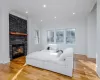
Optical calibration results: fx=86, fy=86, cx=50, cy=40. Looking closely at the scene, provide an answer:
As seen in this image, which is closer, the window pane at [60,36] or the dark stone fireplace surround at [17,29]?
the dark stone fireplace surround at [17,29]

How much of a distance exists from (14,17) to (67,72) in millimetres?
4233

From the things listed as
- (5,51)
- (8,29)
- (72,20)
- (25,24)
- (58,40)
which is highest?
(72,20)

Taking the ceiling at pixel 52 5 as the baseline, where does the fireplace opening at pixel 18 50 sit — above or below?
below

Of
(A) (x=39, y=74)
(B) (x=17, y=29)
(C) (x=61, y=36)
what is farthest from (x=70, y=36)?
(A) (x=39, y=74)

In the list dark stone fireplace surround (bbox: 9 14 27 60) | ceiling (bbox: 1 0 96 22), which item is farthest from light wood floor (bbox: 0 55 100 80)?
ceiling (bbox: 1 0 96 22)

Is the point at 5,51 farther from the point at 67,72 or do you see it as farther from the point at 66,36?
the point at 66,36

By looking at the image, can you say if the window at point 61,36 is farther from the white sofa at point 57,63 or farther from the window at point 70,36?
the white sofa at point 57,63

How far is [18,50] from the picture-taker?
552 centimetres

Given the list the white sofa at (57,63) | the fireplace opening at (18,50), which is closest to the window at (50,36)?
the fireplace opening at (18,50)

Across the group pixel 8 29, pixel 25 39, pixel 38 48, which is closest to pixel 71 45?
pixel 38 48

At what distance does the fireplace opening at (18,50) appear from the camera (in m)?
5.14

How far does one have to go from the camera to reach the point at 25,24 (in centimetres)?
617

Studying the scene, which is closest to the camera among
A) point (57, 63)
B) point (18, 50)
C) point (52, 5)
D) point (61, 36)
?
point (57, 63)

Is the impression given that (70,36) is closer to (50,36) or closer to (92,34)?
(50,36)
